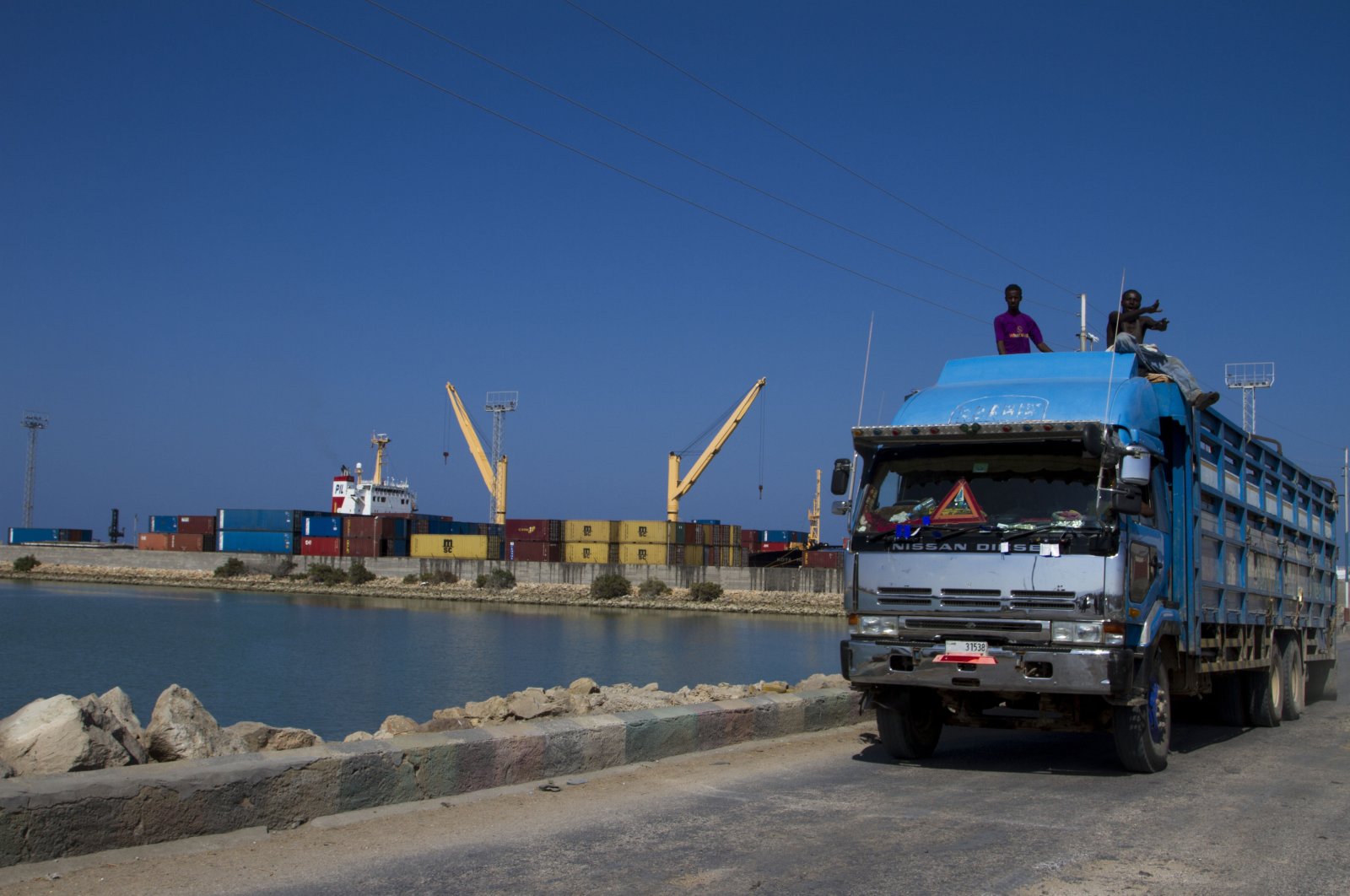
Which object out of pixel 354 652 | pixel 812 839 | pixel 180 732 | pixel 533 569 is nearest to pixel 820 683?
pixel 812 839

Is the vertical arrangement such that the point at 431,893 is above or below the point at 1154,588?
below

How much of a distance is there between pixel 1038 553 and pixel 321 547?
88.8m

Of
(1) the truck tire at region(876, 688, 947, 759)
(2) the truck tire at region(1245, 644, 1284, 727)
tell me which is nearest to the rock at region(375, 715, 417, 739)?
(1) the truck tire at region(876, 688, 947, 759)

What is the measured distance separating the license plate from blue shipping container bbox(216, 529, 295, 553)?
89.9 m

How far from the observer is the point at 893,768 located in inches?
364

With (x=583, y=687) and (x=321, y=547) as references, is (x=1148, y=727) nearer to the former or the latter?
(x=583, y=687)

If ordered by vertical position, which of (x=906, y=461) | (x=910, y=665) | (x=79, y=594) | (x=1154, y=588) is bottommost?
(x=79, y=594)

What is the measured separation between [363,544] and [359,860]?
287 ft

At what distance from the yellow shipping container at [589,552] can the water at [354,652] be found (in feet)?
40.8

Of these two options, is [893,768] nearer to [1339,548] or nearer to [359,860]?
[359,860]

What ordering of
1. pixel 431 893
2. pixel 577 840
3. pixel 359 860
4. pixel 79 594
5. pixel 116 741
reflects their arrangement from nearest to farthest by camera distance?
pixel 431 893, pixel 359 860, pixel 577 840, pixel 116 741, pixel 79 594

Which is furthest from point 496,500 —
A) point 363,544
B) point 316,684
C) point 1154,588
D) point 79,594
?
point 1154,588

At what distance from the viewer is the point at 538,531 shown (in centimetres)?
8644

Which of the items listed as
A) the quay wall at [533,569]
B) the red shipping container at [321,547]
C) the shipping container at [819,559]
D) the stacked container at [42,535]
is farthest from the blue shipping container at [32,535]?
the shipping container at [819,559]
